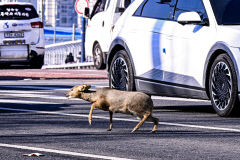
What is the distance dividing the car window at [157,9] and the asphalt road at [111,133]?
1324 millimetres

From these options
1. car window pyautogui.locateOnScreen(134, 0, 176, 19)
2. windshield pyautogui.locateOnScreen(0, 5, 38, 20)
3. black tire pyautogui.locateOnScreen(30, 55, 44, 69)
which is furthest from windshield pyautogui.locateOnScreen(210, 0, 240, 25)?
black tire pyautogui.locateOnScreen(30, 55, 44, 69)

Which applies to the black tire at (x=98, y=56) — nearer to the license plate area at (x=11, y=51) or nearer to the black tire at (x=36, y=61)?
the black tire at (x=36, y=61)

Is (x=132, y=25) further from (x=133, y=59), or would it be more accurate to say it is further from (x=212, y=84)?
(x=212, y=84)

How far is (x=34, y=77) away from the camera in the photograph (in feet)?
71.3

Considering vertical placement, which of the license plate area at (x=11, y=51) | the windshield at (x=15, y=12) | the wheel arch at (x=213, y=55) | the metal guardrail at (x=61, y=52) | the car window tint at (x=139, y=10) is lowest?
the metal guardrail at (x=61, y=52)

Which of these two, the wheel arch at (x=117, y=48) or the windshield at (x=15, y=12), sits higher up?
the wheel arch at (x=117, y=48)

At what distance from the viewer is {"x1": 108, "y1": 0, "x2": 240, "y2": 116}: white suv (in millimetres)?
10375

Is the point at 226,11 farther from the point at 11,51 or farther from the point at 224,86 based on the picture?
the point at 11,51

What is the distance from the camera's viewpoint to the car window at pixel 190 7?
36.3 ft

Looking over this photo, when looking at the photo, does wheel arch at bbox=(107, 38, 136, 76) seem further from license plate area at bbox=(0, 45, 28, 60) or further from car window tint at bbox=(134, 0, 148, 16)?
license plate area at bbox=(0, 45, 28, 60)

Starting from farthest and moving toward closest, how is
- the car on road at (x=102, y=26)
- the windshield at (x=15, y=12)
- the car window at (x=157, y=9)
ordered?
the car on road at (x=102, y=26), the windshield at (x=15, y=12), the car window at (x=157, y=9)

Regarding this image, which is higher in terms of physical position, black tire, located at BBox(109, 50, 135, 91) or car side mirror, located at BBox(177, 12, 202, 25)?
car side mirror, located at BBox(177, 12, 202, 25)

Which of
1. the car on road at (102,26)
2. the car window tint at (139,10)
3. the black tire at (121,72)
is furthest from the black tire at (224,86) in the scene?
the car on road at (102,26)

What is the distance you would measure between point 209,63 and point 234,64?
565 millimetres
